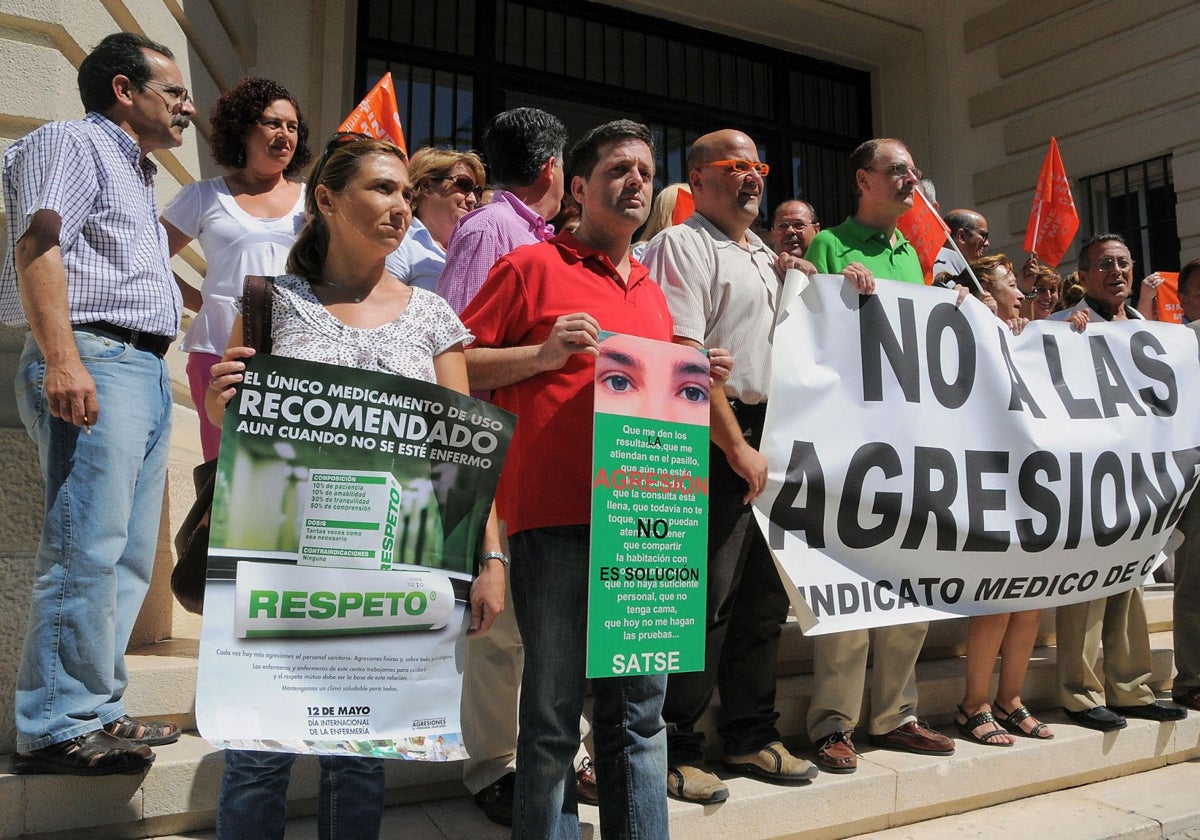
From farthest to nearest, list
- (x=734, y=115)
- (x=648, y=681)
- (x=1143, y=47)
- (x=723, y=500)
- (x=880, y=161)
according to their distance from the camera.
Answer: (x=734, y=115), (x=1143, y=47), (x=880, y=161), (x=723, y=500), (x=648, y=681)

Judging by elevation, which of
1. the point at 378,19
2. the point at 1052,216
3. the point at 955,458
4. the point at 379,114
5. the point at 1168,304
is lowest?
the point at 955,458

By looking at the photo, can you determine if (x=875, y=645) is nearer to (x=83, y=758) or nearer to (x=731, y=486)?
(x=731, y=486)

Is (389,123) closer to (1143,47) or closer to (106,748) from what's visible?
(106,748)

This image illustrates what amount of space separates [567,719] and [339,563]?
699 mm

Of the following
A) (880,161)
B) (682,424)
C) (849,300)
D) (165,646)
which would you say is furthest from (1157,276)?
(165,646)

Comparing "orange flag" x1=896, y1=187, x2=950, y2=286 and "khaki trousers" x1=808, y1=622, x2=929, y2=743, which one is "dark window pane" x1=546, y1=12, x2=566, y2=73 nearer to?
"orange flag" x1=896, y1=187, x2=950, y2=286

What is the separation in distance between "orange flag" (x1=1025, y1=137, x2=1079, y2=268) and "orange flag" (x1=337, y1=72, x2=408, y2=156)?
4.56 meters

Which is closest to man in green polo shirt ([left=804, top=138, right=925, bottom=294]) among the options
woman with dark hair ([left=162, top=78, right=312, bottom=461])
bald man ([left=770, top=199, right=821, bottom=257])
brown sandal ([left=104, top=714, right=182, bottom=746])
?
bald man ([left=770, top=199, right=821, bottom=257])

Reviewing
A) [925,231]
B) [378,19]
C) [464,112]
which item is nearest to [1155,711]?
[925,231]

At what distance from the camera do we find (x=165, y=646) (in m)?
3.46

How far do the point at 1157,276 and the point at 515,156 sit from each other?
4.61 m

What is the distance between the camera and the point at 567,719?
7.66ft

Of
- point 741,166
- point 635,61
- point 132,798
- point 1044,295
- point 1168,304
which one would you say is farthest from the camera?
point 635,61

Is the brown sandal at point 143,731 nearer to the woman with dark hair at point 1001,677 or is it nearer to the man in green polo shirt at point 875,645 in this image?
the man in green polo shirt at point 875,645
